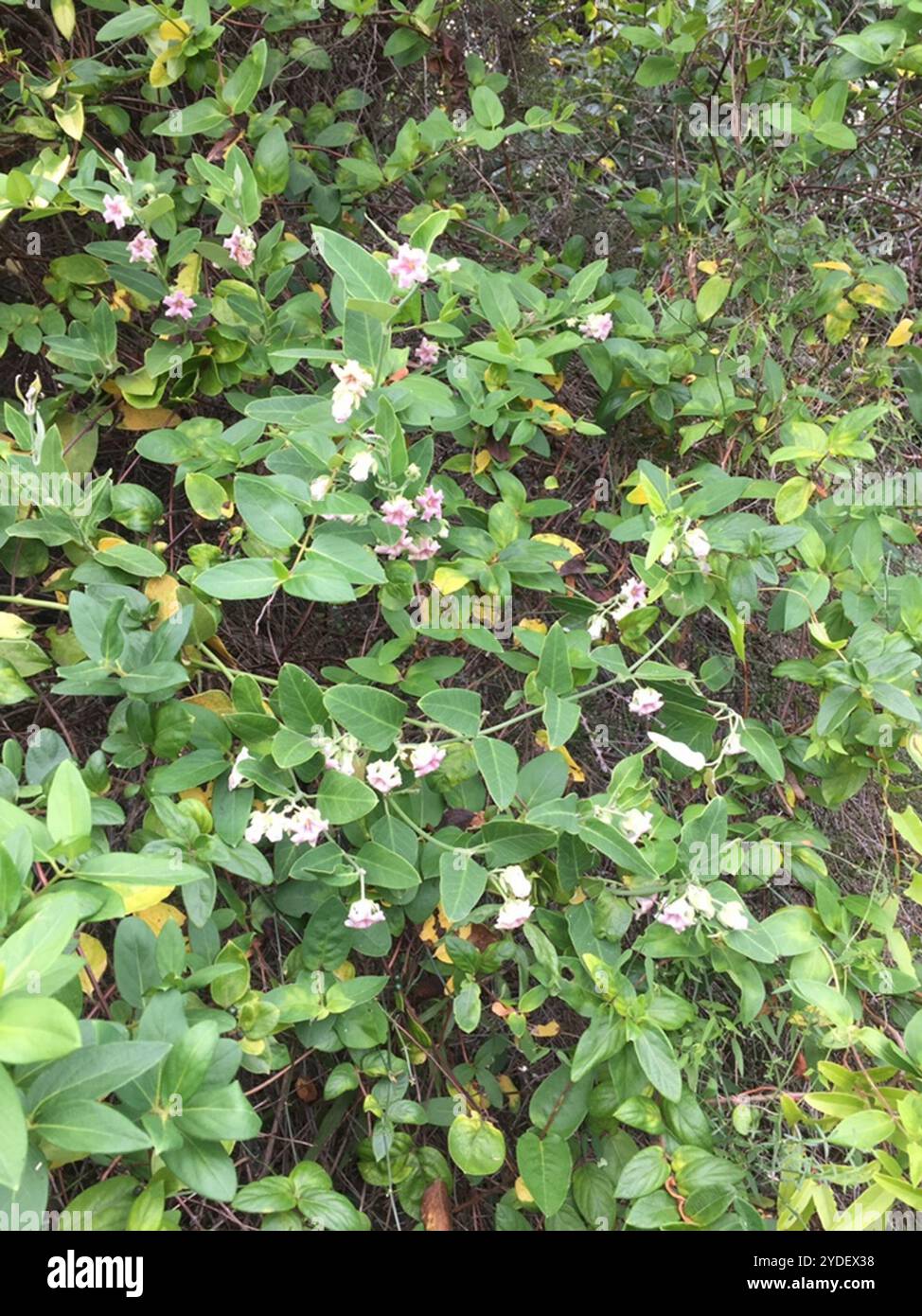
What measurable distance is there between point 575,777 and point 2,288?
1332mm

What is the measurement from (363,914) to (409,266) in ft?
2.63

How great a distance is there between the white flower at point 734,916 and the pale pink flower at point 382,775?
445 millimetres

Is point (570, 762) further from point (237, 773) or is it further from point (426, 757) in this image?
point (237, 773)

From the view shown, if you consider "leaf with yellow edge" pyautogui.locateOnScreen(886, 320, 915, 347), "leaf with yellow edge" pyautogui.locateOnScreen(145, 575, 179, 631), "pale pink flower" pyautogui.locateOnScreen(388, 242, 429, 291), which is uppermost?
"pale pink flower" pyautogui.locateOnScreen(388, 242, 429, 291)

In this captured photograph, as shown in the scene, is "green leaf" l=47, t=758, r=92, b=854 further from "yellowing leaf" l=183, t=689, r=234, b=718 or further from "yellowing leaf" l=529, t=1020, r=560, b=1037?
"yellowing leaf" l=529, t=1020, r=560, b=1037

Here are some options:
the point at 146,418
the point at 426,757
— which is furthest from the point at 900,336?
the point at 146,418

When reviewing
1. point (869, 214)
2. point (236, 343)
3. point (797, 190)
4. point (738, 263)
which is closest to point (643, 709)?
point (236, 343)

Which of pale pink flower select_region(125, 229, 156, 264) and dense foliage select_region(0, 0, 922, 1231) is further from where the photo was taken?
pale pink flower select_region(125, 229, 156, 264)

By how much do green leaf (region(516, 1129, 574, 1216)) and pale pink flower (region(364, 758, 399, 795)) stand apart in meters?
0.50

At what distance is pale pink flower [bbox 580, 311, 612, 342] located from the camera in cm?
160

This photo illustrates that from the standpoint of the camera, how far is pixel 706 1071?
5.26 ft

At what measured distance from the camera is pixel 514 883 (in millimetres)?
1177

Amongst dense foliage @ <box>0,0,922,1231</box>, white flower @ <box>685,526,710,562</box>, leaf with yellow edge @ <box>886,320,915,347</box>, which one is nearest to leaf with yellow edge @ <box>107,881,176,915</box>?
dense foliage @ <box>0,0,922,1231</box>

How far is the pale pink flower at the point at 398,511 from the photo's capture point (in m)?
1.22
